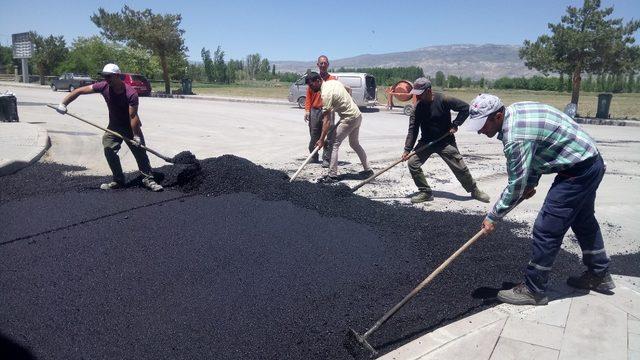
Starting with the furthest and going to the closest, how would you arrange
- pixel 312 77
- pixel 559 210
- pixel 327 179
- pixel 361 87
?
1. pixel 361 87
2. pixel 312 77
3. pixel 327 179
4. pixel 559 210

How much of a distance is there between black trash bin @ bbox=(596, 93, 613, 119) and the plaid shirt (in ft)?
55.0

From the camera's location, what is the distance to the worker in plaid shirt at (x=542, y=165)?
279 centimetres

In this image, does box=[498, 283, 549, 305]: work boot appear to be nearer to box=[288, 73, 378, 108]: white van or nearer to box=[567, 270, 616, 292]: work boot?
box=[567, 270, 616, 292]: work boot

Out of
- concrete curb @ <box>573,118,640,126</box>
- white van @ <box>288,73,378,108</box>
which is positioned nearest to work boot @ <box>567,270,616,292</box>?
white van @ <box>288,73,378,108</box>

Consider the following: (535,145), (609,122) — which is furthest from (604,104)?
(535,145)

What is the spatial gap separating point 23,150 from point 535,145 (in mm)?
7610

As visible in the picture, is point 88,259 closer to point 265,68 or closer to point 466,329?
point 466,329

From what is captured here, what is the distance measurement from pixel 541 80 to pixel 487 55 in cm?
16846

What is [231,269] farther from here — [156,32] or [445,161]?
[156,32]

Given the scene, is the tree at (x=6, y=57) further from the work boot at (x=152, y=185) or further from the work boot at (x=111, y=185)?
the work boot at (x=152, y=185)

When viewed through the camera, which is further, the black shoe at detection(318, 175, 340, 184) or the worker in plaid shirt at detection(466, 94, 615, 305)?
the black shoe at detection(318, 175, 340, 184)

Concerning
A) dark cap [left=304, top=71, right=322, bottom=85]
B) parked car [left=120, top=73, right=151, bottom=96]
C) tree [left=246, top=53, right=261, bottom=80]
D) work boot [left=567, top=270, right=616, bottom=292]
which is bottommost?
work boot [left=567, top=270, right=616, bottom=292]

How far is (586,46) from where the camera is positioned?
16.2 metres

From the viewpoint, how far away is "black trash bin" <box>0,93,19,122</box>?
33.4ft
